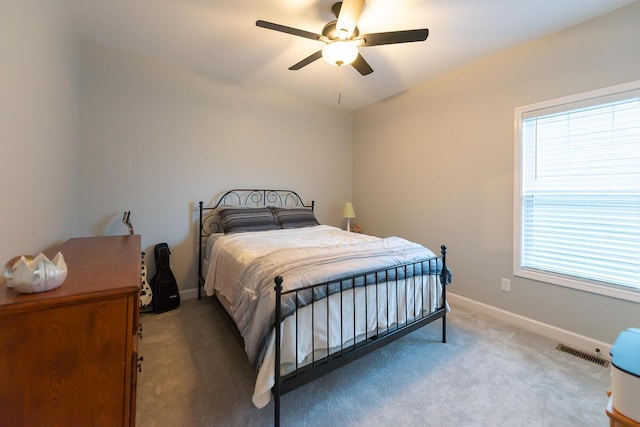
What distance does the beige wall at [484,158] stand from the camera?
210 cm

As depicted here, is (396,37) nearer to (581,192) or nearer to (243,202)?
(581,192)

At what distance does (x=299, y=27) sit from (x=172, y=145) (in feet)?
6.15

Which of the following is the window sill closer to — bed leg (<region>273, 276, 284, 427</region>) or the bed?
the bed

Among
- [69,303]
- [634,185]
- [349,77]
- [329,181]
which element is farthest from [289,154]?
[634,185]

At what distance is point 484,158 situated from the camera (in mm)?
2799

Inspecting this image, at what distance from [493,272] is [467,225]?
0.55 m

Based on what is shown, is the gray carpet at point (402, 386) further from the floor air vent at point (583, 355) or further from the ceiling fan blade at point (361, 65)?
the ceiling fan blade at point (361, 65)

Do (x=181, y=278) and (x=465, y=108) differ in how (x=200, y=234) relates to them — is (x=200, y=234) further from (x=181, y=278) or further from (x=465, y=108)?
(x=465, y=108)

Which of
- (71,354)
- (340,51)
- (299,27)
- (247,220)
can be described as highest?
(299,27)

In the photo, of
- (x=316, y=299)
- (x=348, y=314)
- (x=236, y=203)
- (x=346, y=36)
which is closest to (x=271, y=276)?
(x=316, y=299)

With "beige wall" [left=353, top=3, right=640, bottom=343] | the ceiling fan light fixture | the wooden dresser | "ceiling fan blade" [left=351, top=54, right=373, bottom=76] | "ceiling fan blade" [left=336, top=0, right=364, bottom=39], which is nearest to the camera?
the wooden dresser

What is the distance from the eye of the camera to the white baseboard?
212 centimetres

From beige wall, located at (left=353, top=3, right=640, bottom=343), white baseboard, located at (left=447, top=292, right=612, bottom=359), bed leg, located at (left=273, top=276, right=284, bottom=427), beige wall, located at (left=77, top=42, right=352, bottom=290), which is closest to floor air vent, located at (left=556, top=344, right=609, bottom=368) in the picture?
white baseboard, located at (left=447, top=292, right=612, bottom=359)

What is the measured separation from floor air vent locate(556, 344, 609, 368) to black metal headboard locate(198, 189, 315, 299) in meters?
3.19
